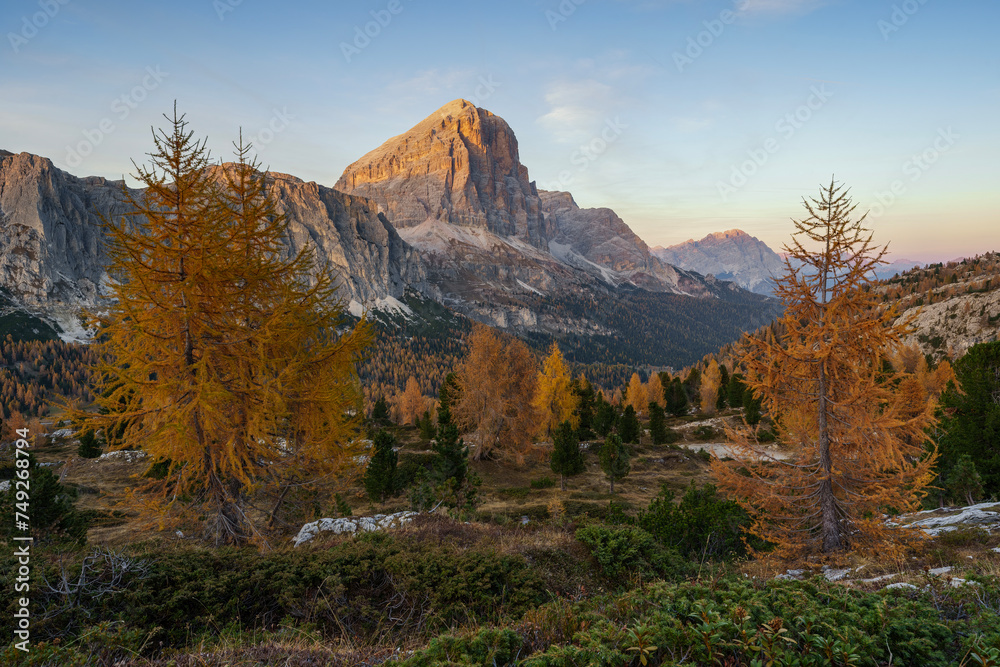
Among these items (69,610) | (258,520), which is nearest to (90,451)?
(258,520)

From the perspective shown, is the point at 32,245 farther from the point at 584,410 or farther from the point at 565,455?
the point at 565,455

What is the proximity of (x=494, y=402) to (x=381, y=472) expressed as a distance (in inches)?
454

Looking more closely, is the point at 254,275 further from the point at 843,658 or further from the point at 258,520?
the point at 843,658

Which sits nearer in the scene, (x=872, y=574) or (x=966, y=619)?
(x=966, y=619)

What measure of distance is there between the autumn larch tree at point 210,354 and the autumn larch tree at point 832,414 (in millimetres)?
10952

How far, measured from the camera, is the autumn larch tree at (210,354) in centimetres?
876

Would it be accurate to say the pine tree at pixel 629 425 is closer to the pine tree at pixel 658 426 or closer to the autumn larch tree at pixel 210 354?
the pine tree at pixel 658 426

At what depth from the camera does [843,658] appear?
312 cm

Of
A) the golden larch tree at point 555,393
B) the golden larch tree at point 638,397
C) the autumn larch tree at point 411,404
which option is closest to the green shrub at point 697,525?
the golden larch tree at point 555,393

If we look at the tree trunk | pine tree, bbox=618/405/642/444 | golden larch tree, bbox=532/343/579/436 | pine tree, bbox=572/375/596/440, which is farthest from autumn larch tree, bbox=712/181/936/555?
pine tree, bbox=618/405/642/444

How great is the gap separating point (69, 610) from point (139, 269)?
630 cm

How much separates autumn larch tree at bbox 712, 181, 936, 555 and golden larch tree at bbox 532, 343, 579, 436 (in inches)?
1039

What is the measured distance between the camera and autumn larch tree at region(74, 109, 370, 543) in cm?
876

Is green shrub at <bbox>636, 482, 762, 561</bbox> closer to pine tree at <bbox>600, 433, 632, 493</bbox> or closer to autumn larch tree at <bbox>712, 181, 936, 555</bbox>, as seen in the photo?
autumn larch tree at <bbox>712, 181, 936, 555</bbox>
